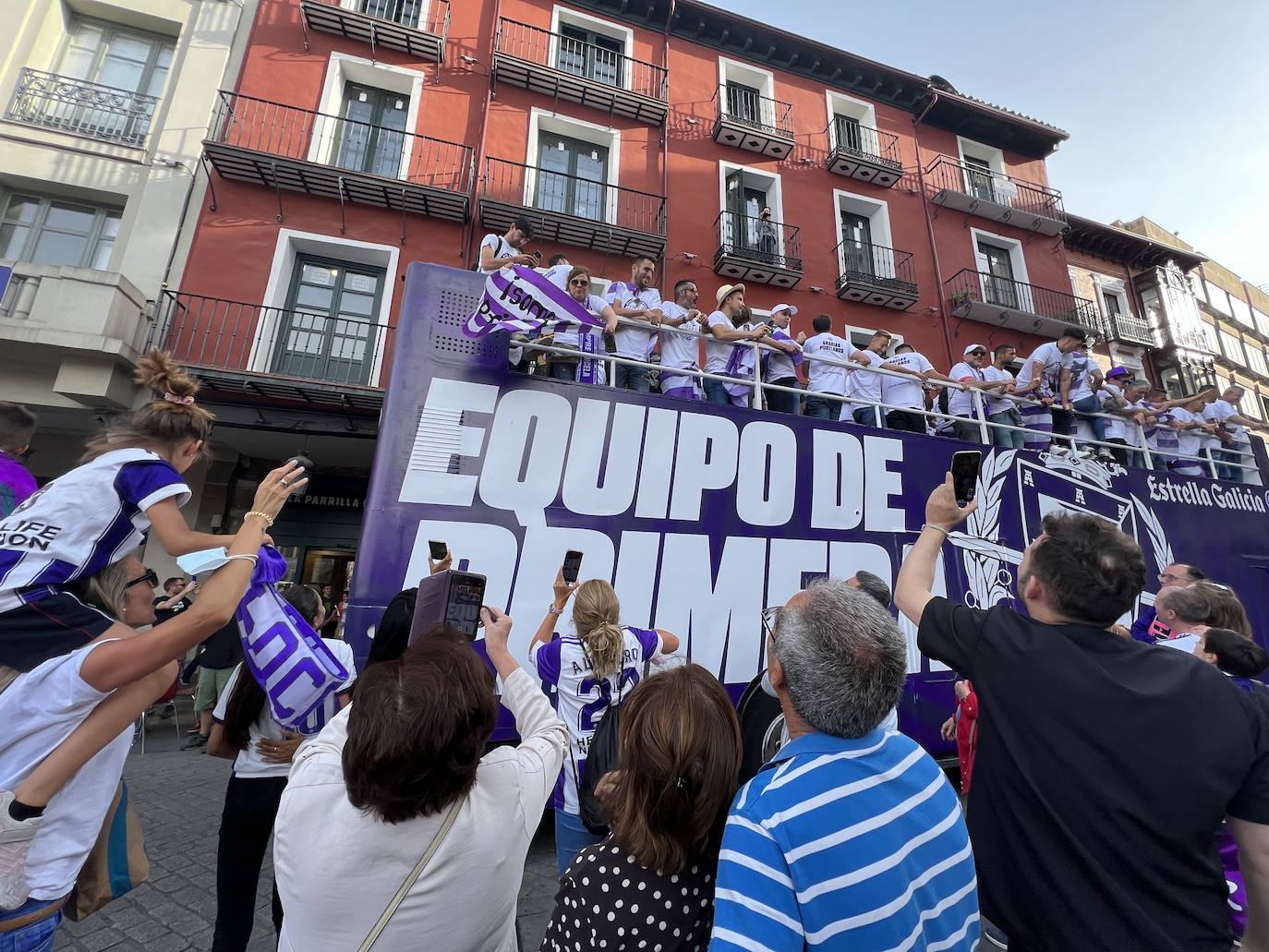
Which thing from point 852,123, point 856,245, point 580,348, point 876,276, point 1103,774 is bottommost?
point 1103,774

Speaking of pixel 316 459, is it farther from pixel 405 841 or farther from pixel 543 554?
pixel 405 841

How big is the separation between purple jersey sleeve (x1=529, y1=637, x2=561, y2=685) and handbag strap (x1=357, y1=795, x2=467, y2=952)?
172 cm

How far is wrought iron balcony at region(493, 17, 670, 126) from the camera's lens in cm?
1143

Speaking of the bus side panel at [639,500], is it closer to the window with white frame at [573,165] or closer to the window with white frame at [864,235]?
the window with white frame at [573,165]

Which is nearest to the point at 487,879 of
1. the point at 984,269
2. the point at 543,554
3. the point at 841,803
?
the point at 841,803

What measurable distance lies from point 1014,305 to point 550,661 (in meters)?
17.2

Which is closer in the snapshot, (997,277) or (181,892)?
(181,892)

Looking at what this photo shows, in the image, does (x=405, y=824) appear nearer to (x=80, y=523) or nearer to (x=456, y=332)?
(x=80, y=523)

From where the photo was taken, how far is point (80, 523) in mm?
1847

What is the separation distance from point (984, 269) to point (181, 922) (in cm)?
1944

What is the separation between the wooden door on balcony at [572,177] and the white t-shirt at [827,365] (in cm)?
678

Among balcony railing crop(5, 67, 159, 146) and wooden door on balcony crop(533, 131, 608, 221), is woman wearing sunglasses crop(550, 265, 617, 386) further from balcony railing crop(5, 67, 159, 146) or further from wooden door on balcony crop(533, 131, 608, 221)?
balcony railing crop(5, 67, 159, 146)

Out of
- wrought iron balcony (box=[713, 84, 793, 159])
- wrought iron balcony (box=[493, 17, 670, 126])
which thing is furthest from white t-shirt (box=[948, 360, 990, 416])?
wrought iron balcony (box=[493, 17, 670, 126])

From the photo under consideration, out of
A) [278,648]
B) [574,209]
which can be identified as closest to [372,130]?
[574,209]
